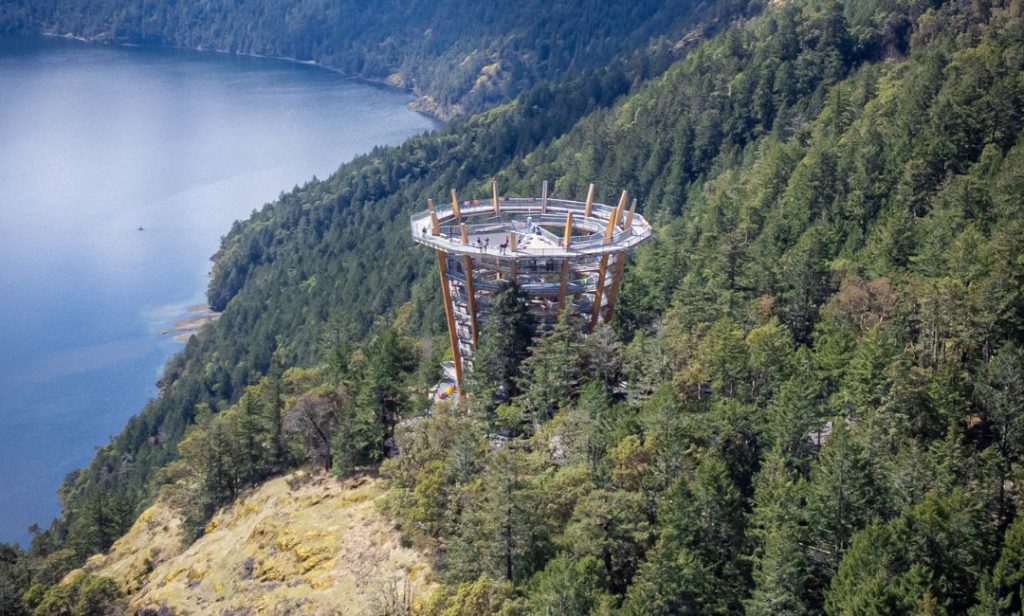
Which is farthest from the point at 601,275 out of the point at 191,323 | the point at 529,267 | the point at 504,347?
the point at 191,323

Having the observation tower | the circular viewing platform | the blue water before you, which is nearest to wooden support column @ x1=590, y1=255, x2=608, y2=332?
the observation tower

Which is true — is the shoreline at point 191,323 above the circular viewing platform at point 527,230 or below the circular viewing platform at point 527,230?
below

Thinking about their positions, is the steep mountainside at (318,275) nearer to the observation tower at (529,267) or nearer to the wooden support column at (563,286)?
the observation tower at (529,267)

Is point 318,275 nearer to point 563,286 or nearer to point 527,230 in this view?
point 527,230

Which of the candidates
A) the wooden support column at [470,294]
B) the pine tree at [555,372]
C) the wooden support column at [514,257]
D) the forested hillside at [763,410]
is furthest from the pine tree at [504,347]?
the wooden support column at [470,294]

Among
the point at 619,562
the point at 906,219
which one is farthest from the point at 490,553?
the point at 906,219

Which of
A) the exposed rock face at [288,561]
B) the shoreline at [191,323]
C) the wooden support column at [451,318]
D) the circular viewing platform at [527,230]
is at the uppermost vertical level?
the circular viewing platform at [527,230]

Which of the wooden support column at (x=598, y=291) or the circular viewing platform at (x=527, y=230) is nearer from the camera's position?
the circular viewing platform at (x=527, y=230)
